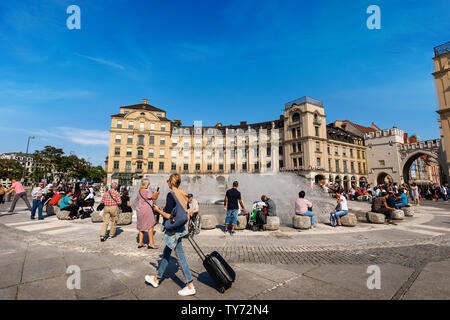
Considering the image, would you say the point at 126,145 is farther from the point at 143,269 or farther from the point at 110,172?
the point at 143,269

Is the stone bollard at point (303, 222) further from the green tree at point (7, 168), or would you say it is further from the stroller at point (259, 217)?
the green tree at point (7, 168)

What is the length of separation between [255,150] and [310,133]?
1324cm

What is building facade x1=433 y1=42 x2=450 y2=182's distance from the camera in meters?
25.3

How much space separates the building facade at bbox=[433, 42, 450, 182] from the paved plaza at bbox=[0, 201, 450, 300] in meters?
27.6

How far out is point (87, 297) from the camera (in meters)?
2.98

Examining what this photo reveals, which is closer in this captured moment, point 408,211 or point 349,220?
point 349,220

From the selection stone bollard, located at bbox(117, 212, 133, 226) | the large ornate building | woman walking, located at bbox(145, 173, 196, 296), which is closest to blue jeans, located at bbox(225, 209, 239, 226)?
woman walking, located at bbox(145, 173, 196, 296)

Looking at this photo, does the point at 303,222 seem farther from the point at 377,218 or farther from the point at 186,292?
the point at 186,292

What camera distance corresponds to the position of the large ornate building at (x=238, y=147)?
4275 cm

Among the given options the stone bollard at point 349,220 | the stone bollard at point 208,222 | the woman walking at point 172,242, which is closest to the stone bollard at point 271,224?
the stone bollard at point 208,222

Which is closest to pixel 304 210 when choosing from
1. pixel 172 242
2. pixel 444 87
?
pixel 172 242

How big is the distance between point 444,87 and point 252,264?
1451 inches

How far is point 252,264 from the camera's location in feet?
14.7

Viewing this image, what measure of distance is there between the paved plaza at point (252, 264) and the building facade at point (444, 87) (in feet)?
90.5
